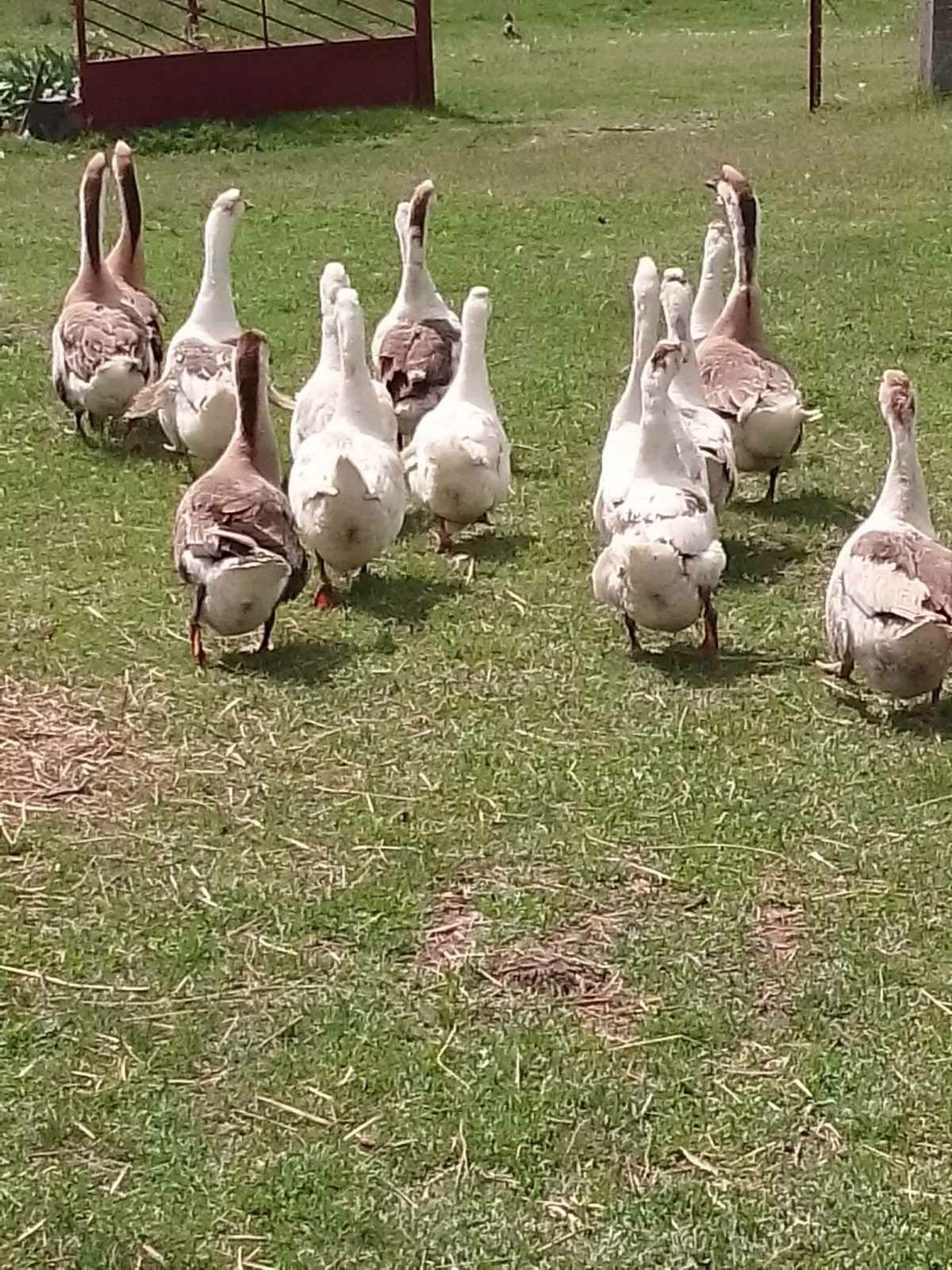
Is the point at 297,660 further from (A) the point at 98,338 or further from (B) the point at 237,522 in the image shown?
(A) the point at 98,338

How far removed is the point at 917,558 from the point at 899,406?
745 millimetres

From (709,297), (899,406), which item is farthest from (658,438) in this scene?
(709,297)

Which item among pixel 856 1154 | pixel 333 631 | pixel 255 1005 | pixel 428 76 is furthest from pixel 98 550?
pixel 428 76

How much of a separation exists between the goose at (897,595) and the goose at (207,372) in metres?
3.07

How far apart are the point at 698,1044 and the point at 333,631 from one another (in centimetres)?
294

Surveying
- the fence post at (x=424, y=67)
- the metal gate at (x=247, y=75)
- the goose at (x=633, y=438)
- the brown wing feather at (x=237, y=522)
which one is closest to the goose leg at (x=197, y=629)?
the brown wing feather at (x=237, y=522)

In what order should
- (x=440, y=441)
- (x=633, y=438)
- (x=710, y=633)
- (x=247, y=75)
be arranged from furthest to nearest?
(x=247, y=75) → (x=440, y=441) → (x=633, y=438) → (x=710, y=633)

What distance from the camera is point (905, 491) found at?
629cm

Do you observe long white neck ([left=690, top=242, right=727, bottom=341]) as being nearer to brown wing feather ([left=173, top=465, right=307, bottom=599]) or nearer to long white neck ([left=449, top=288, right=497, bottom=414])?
long white neck ([left=449, top=288, right=497, bottom=414])

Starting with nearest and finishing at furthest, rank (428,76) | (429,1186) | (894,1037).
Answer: (429,1186) < (894,1037) < (428,76)

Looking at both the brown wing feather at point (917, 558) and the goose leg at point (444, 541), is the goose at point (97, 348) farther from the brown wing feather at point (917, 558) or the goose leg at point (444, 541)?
the brown wing feather at point (917, 558)

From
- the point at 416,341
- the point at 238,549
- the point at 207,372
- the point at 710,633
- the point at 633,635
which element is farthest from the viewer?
the point at 416,341

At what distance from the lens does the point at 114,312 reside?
367 inches

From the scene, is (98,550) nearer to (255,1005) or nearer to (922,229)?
(255,1005)
